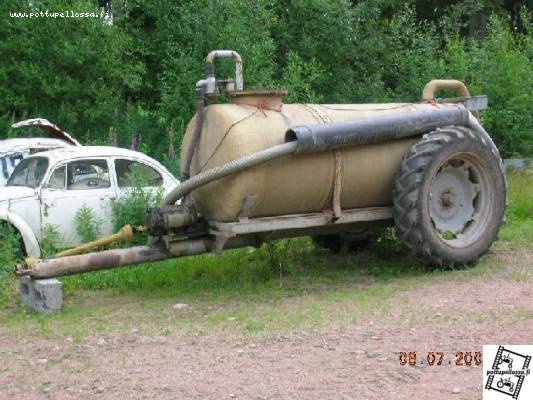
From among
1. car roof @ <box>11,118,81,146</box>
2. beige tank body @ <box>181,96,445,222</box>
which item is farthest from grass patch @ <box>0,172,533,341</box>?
car roof @ <box>11,118,81,146</box>

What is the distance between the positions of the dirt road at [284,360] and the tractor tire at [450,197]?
114 centimetres

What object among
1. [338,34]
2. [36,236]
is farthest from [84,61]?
[338,34]

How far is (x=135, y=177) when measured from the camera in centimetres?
985

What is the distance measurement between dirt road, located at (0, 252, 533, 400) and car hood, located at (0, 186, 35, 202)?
119 inches

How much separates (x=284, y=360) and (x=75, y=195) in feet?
15.7

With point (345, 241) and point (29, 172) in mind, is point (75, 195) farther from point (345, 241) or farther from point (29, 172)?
point (345, 241)

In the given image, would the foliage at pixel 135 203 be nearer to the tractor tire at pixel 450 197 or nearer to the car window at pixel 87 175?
the car window at pixel 87 175

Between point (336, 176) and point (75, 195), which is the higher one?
point (336, 176)

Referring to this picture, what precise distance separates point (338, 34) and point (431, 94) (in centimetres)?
919

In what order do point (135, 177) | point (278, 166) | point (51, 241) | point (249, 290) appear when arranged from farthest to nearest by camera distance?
1. point (135, 177)
2. point (51, 241)
3. point (249, 290)
4. point (278, 166)

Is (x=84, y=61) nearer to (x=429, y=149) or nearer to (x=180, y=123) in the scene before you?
(x=180, y=123)

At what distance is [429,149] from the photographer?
8.02 m

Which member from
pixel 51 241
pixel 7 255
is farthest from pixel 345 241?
pixel 7 255

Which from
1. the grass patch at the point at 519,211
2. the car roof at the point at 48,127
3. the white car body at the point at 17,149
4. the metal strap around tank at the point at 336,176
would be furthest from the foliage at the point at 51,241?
the grass patch at the point at 519,211
